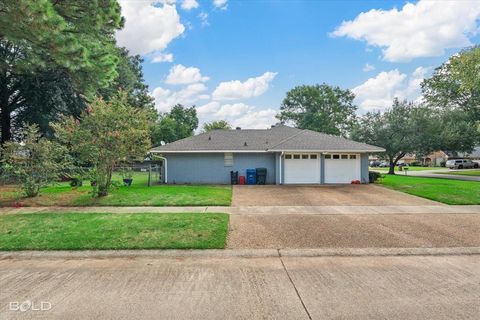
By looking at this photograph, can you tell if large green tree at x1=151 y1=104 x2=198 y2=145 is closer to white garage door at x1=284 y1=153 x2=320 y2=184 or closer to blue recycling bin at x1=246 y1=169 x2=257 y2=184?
blue recycling bin at x1=246 y1=169 x2=257 y2=184

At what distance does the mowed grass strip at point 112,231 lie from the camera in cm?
585

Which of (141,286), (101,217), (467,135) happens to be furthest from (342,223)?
(467,135)

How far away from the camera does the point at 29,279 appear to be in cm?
436

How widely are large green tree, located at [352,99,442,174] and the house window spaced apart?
18.6 m

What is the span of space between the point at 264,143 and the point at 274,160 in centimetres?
166

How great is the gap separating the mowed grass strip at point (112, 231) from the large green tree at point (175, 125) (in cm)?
3435

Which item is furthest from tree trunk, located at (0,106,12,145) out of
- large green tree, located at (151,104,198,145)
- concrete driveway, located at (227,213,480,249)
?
concrete driveway, located at (227,213,480,249)

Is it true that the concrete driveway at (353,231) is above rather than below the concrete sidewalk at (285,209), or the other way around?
below

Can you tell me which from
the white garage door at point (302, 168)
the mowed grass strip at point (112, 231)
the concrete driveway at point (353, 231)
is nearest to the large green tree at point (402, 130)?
the white garage door at point (302, 168)

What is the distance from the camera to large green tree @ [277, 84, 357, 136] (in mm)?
51156

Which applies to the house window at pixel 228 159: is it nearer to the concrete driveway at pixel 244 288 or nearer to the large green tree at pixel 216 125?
the concrete driveway at pixel 244 288

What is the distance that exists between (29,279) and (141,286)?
181 cm

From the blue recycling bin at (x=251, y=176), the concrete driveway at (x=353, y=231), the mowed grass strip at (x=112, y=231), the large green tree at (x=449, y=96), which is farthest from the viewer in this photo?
the large green tree at (x=449, y=96)

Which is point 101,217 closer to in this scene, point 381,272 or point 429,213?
point 381,272
